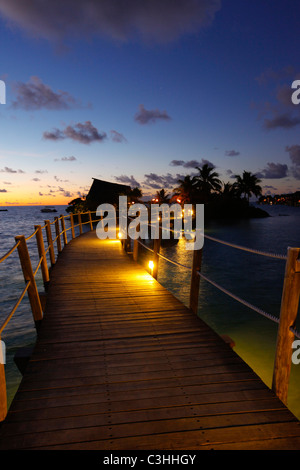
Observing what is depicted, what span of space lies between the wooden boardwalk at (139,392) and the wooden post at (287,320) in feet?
0.44

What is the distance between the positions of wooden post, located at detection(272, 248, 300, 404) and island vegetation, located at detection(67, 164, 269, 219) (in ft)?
136

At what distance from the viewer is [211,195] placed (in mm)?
71750

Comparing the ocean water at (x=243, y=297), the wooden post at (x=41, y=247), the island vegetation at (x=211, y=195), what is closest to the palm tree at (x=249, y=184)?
the island vegetation at (x=211, y=195)

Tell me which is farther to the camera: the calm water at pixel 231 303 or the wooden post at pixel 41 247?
the calm water at pixel 231 303

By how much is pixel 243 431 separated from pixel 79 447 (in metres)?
1.10

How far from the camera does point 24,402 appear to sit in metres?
2.30

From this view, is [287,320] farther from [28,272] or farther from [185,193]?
[185,193]

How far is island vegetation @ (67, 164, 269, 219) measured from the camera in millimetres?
49375

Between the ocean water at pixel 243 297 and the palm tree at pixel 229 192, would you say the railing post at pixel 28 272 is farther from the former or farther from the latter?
the palm tree at pixel 229 192

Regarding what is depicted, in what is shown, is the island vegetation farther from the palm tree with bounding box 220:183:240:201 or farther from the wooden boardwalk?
the wooden boardwalk

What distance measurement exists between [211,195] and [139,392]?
71.9 metres

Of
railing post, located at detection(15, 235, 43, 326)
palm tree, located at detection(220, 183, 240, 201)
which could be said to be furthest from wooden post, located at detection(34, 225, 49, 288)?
palm tree, located at detection(220, 183, 240, 201)

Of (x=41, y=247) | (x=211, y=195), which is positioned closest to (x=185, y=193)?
(x=211, y=195)

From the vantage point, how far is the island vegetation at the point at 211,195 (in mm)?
49375
